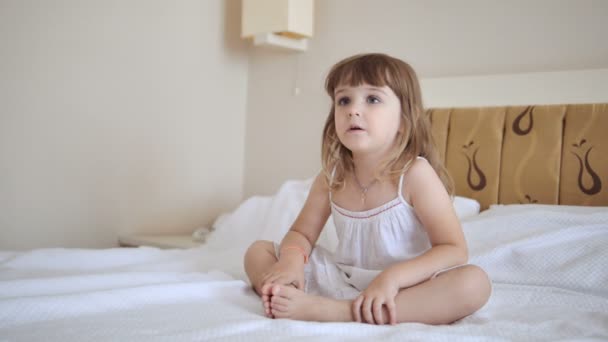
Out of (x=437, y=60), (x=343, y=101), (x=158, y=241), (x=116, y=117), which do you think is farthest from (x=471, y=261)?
(x=116, y=117)

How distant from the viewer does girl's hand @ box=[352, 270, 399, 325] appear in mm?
865

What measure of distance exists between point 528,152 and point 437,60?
56cm

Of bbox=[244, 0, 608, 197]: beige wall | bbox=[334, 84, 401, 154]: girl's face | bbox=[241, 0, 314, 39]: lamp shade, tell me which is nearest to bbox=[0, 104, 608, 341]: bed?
bbox=[244, 0, 608, 197]: beige wall

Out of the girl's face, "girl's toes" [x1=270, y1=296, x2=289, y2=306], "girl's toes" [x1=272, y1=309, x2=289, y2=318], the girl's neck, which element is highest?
the girl's face

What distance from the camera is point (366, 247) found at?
3.77ft

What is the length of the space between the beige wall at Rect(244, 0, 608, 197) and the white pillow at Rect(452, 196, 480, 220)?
388mm

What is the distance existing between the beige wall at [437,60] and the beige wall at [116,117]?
18cm

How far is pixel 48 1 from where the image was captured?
6.13 ft

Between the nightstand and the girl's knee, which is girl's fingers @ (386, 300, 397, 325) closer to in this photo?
the girl's knee

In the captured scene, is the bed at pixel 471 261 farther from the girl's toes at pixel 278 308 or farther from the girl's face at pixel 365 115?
the girl's face at pixel 365 115

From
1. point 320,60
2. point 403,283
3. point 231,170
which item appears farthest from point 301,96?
point 403,283

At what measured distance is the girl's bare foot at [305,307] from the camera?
0.89 meters

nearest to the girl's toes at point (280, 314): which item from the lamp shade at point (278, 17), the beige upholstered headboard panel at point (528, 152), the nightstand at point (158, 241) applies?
the beige upholstered headboard panel at point (528, 152)

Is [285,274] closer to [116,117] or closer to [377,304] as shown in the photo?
[377,304]
